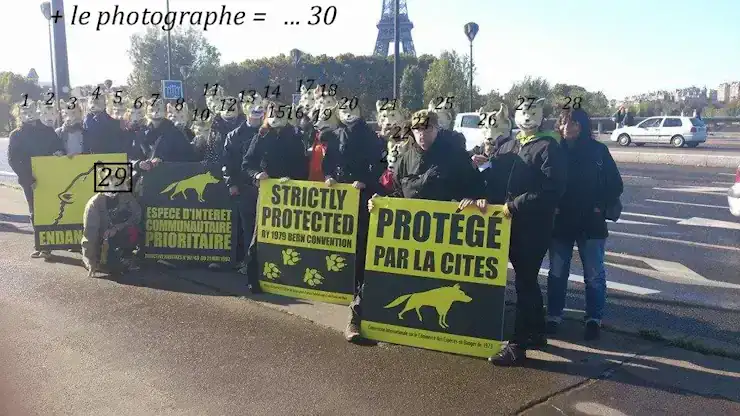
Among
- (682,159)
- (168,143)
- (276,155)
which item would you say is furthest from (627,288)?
(682,159)

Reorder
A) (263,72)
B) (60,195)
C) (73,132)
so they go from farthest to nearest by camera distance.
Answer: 1. (263,72)
2. (73,132)
3. (60,195)

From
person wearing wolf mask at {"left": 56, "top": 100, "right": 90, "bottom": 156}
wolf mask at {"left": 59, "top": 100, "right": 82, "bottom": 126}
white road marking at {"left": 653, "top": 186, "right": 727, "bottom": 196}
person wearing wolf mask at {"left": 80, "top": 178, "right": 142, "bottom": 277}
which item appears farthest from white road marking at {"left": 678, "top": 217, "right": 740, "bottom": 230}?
wolf mask at {"left": 59, "top": 100, "right": 82, "bottom": 126}

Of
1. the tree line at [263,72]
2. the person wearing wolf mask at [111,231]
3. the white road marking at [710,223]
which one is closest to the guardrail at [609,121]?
the tree line at [263,72]

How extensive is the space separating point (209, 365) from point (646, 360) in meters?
3.23

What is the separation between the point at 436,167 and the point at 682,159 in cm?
2027

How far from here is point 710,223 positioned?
11031 mm

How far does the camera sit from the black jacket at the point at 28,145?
8445 mm

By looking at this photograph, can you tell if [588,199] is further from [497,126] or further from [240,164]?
[240,164]

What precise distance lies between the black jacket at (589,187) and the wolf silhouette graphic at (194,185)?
165 inches

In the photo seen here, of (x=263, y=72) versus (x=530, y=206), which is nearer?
(x=530, y=206)

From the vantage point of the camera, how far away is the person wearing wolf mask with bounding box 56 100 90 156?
8.79m

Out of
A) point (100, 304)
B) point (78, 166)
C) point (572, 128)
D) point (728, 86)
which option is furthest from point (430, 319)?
point (728, 86)

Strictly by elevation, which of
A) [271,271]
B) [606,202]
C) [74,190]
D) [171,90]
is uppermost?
[171,90]

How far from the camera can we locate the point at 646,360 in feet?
16.0
